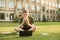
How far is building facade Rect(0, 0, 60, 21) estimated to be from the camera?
62.0 meters

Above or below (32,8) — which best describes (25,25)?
below

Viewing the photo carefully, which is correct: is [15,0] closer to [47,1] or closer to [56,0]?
[47,1]

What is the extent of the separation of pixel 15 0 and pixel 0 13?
22.3 feet

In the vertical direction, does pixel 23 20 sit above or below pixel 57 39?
above

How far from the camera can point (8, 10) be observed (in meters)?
62.3

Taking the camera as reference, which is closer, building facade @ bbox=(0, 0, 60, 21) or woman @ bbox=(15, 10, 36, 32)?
woman @ bbox=(15, 10, 36, 32)

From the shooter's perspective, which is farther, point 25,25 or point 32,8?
point 32,8

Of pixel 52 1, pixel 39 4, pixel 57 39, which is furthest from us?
pixel 52 1

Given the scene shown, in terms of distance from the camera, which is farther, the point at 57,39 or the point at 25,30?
the point at 25,30

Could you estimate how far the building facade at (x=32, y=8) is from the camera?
62.0 meters

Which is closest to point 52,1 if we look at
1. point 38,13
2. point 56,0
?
point 56,0

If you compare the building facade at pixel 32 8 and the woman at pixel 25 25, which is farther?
the building facade at pixel 32 8

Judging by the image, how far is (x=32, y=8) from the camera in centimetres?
6769

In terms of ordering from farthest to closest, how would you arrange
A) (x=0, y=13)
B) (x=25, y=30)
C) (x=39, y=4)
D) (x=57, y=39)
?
(x=39, y=4)
(x=0, y=13)
(x=25, y=30)
(x=57, y=39)
